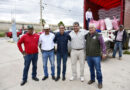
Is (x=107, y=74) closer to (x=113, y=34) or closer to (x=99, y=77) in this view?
(x=99, y=77)

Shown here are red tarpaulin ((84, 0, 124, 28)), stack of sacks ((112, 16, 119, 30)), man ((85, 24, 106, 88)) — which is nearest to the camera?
man ((85, 24, 106, 88))

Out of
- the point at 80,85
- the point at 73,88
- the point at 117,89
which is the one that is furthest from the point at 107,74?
the point at 73,88

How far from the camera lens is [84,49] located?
3.38 m

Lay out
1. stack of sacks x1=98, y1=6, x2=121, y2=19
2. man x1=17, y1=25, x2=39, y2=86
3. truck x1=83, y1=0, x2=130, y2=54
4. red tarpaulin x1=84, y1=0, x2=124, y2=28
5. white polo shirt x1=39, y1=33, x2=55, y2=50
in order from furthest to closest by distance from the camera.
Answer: red tarpaulin x1=84, y1=0, x2=124, y2=28, stack of sacks x1=98, y1=6, x2=121, y2=19, truck x1=83, y1=0, x2=130, y2=54, white polo shirt x1=39, y1=33, x2=55, y2=50, man x1=17, y1=25, x2=39, y2=86

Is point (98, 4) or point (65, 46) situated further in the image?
point (98, 4)

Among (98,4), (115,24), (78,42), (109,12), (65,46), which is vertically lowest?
(65,46)

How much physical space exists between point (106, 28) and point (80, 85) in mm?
4101

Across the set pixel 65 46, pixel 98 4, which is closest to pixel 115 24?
pixel 98 4

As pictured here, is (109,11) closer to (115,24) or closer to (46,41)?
(115,24)

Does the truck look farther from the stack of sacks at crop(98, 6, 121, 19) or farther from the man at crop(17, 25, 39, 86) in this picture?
the man at crop(17, 25, 39, 86)

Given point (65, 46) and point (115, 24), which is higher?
point (115, 24)

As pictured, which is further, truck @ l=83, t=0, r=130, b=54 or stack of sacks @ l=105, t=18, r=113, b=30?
stack of sacks @ l=105, t=18, r=113, b=30

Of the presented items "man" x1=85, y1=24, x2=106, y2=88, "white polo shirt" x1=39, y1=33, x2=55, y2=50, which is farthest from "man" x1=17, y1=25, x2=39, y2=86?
"man" x1=85, y1=24, x2=106, y2=88

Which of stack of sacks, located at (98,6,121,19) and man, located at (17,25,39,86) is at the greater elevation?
stack of sacks, located at (98,6,121,19)
